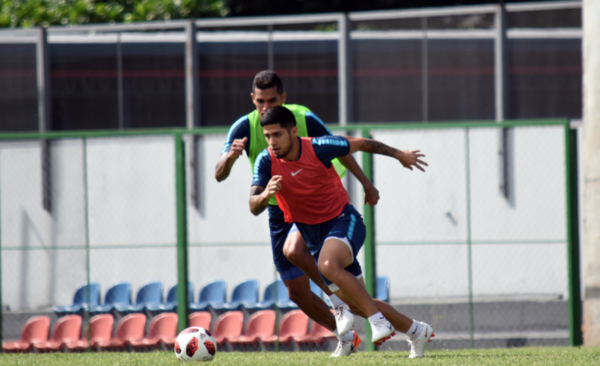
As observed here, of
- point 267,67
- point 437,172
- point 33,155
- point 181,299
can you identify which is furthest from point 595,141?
point 33,155

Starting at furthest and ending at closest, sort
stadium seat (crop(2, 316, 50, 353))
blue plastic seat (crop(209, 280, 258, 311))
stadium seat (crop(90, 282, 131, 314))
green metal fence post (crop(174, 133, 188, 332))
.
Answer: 1. blue plastic seat (crop(209, 280, 258, 311))
2. stadium seat (crop(90, 282, 131, 314))
3. stadium seat (crop(2, 316, 50, 353))
4. green metal fence post (crop(174, 133, 188, 332))

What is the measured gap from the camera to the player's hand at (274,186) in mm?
4023

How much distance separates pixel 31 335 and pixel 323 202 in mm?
7370

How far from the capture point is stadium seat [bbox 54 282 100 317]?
1108 centimetres

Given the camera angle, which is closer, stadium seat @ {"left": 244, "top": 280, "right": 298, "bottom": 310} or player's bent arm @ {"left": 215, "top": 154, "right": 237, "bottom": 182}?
player's bent arm @ {"left": 215, "top": 154, "right": 237, "bottom": 182}

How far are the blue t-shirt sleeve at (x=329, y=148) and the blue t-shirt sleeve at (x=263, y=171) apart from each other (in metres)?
0.33

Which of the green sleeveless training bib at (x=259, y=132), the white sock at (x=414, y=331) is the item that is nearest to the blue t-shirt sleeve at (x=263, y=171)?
the green sleeveless training bib at (x=259, y=132)

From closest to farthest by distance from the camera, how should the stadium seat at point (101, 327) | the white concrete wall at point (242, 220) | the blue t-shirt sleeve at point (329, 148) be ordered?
the blue t-shirt sleeve at point (329, 148) → the stadium seat at point (101, 327) → the white concrete wall at point (242, 220)

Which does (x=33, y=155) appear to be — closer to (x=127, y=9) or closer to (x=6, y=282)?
(x=6, y=282)

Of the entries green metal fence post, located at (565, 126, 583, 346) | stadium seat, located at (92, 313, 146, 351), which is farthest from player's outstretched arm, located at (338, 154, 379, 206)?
stadium seat, located at (92, 313, 146, 351)

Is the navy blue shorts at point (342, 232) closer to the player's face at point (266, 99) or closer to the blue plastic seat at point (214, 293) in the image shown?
the player's face at point (266, 99)

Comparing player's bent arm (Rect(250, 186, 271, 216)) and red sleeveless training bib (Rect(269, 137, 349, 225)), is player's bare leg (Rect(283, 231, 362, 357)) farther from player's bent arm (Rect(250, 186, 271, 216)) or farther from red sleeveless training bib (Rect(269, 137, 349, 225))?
player's bent arm (Rect(250, 186, 271, 216))

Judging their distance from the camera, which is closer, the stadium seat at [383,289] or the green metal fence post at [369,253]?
the green metal fence post at [369,253]

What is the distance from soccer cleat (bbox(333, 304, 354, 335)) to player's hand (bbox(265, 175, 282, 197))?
1.02m
